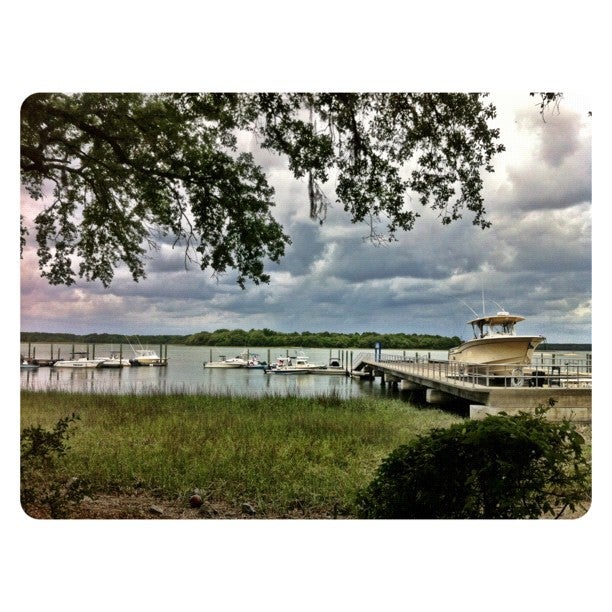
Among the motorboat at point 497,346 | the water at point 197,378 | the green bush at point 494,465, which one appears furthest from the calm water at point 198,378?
the green bush at point 494,465

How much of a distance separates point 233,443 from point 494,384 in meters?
1.96

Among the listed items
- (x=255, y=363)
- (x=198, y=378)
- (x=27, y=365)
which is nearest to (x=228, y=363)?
(x=255, y=363)

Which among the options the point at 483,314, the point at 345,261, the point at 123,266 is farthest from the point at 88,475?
the point at 483,314

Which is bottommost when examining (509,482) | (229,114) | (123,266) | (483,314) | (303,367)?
(509,482)

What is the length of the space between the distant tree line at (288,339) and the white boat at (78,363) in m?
0.39

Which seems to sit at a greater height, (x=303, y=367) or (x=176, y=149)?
(x=176, y=149)

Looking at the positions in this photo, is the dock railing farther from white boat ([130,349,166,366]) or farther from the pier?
white boat ([130,349,166,366])

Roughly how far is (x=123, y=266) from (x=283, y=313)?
1.16 m

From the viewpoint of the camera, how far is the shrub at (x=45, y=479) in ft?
11.3

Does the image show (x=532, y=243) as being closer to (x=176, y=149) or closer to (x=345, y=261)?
(x=345, y=261)

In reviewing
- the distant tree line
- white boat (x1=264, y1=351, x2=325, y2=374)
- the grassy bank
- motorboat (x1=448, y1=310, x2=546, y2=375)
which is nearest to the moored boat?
the distant tree line

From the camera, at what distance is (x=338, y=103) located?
138 inches

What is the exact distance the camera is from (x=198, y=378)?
4.11m
